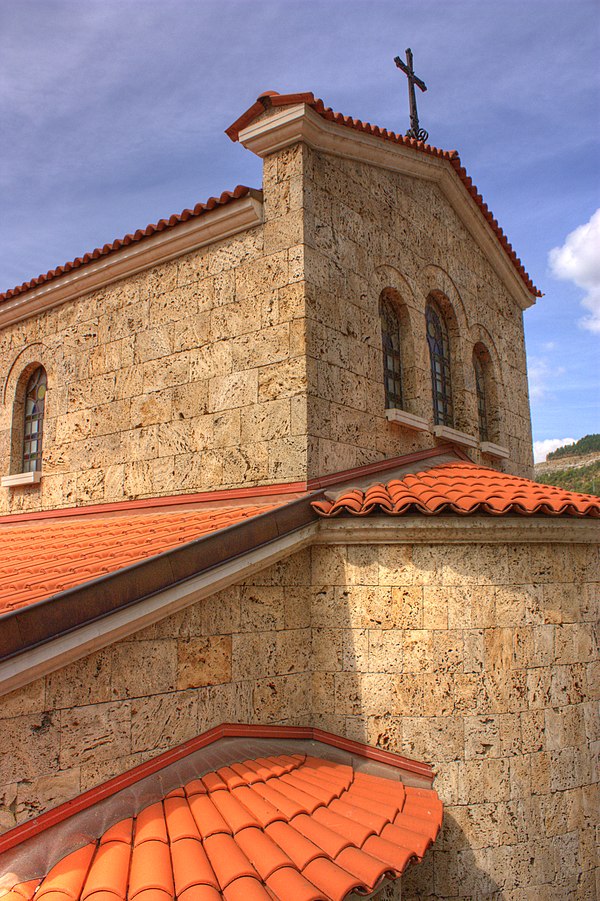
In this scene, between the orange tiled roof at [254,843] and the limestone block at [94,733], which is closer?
the orange tiled roof at [254,843]

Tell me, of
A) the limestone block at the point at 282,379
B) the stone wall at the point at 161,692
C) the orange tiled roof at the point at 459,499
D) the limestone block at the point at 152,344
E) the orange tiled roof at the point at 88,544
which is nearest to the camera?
the stone wall at the point at 161,692

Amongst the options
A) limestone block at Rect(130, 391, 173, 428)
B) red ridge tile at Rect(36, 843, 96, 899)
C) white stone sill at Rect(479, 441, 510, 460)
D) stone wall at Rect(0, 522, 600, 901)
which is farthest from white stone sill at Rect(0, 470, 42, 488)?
white stone sill at Rect(479, 441, 510, 460)

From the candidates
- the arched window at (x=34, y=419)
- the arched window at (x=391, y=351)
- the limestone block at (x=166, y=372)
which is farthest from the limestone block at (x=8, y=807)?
the arched window at (x=34, y=419)

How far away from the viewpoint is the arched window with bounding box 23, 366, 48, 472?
9148mm

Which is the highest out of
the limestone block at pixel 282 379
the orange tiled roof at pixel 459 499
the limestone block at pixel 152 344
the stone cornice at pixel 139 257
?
the stone cornice at pixel 139 257

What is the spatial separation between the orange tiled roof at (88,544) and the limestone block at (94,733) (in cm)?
81

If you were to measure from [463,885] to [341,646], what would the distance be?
2.01 metres

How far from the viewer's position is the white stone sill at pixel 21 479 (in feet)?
28.2

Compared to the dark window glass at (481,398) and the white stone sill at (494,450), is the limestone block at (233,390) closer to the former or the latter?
the white stone sill at (494,450)

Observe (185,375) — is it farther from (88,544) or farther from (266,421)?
(88,544)

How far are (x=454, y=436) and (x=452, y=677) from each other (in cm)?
369

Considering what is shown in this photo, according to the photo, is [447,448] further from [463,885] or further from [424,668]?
[463,885]

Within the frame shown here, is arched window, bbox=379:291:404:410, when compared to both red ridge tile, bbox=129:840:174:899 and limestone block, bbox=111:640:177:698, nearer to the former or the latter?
limestone block, bbox=111:640:177:698

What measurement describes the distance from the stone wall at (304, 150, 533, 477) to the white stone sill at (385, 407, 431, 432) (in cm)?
8
